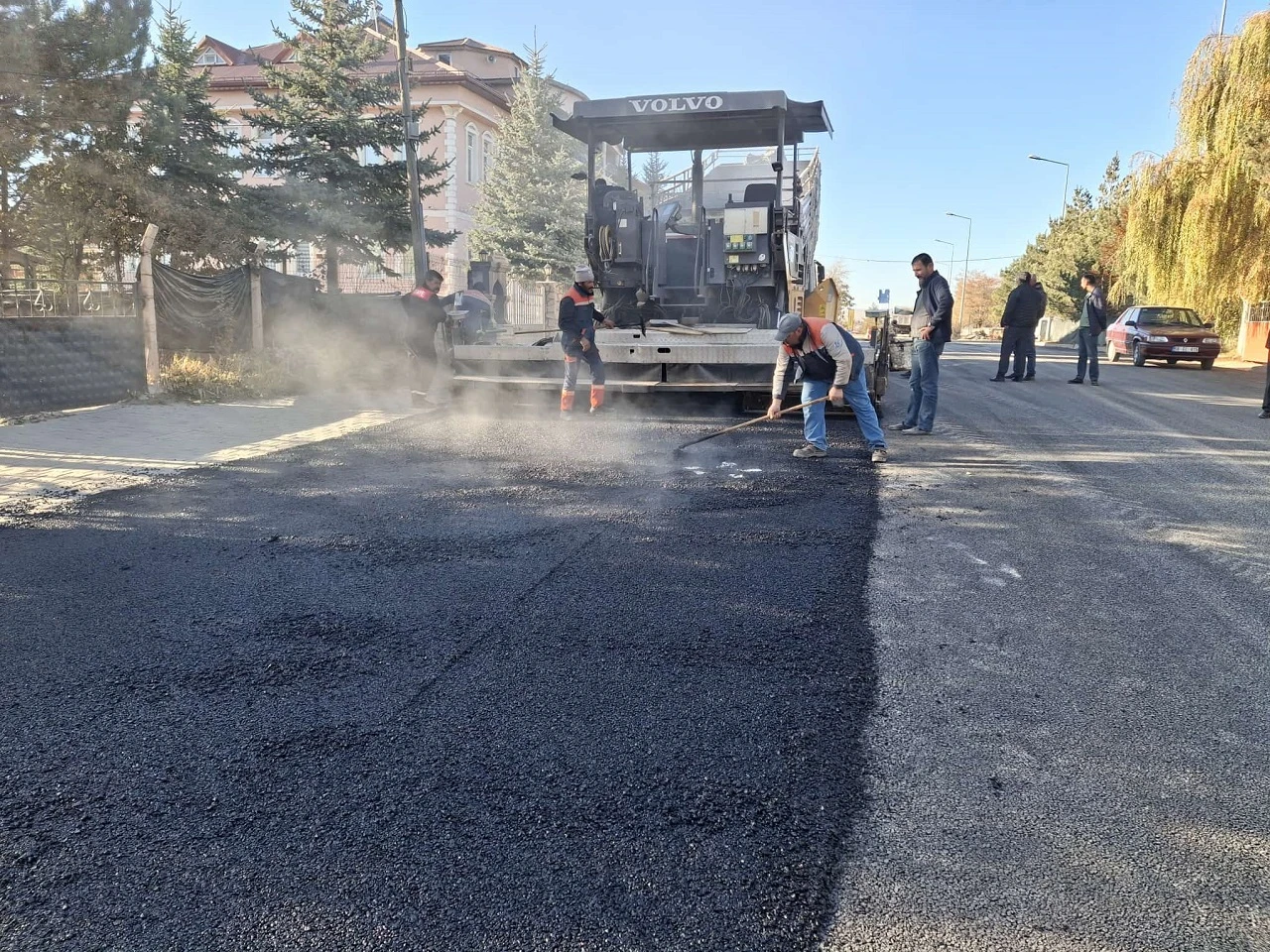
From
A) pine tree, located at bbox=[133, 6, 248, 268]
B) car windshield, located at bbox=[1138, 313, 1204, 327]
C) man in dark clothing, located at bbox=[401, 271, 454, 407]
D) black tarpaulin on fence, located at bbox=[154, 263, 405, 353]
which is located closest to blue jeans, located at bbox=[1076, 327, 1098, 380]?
car windshield, located at bbox=[1138, 313, 1204, 327]

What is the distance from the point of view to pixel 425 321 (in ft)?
36.3

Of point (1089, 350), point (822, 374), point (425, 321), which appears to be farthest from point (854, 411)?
point (1089, 350)

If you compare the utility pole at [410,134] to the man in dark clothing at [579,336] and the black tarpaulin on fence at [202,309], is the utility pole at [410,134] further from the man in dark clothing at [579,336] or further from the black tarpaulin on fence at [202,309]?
the man in dark clothing at [579,336]

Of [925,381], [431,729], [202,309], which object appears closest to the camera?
[431,729]

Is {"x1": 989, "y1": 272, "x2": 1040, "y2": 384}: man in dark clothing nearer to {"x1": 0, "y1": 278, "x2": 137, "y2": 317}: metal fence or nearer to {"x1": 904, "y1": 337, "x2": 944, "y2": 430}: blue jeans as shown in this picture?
{"x1": 904, "y1": 337, "x2": 944, "y2": 430}: blue jeans

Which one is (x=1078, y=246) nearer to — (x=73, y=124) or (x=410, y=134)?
(x=410, y=134)

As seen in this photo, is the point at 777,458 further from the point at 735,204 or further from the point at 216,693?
the point at 216,693

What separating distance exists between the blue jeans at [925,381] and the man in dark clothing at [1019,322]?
5.81 m

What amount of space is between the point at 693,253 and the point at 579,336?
2.22 m

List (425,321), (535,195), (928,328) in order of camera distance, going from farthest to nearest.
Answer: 1. (535,195)
2. (425,321)
3. (928,328)

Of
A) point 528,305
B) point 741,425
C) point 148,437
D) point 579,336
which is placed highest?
point 528,305

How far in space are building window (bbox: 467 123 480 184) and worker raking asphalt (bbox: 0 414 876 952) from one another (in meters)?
33.4

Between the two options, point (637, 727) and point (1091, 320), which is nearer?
point (637, 727)

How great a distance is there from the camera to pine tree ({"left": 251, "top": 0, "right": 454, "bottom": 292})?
1995cm
